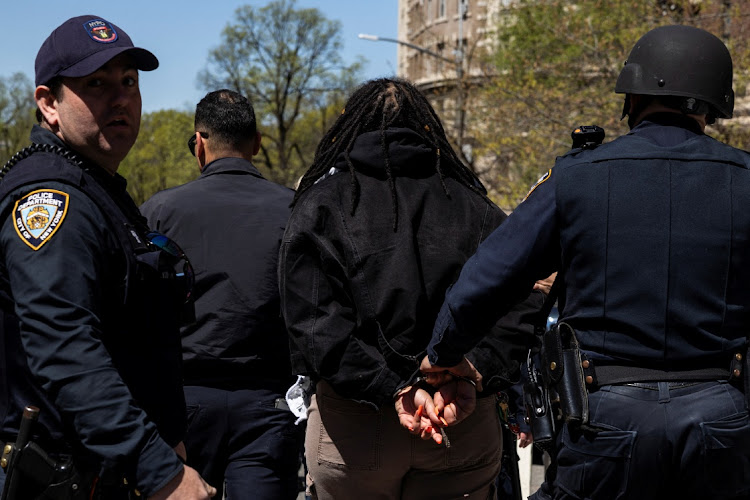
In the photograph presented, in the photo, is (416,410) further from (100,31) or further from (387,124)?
(100,31)

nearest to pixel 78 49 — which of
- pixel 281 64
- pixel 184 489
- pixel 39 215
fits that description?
pixel 39 215

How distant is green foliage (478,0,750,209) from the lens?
16266mm

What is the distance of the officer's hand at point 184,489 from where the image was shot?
2410 mm

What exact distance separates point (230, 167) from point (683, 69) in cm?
225

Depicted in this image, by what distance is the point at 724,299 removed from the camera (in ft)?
9.52

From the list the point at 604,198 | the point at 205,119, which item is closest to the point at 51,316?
the point at 604,198

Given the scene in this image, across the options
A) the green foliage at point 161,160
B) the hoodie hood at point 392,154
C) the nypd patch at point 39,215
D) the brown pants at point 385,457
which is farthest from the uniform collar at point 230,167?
the green foliage at point 161,160

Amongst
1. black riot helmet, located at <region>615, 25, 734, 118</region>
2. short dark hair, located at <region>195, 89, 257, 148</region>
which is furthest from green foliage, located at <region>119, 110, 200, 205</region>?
black riot helmet, located at <region>615, 25, 734, 118</region>

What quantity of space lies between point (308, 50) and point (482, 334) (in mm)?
54099

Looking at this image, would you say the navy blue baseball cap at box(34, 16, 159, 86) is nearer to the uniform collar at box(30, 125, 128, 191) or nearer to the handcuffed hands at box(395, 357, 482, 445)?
the uniform collar at box(30, 125, 128, 191)

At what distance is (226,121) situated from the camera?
15.6 feet

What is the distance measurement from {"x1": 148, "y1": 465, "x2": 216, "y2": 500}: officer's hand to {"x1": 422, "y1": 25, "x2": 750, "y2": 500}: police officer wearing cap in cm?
95

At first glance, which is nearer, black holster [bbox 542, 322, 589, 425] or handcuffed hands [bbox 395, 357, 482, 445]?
black holster [bbox 542, 322, 589, 425]

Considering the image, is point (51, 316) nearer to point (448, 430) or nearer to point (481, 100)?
point (448, 430)
